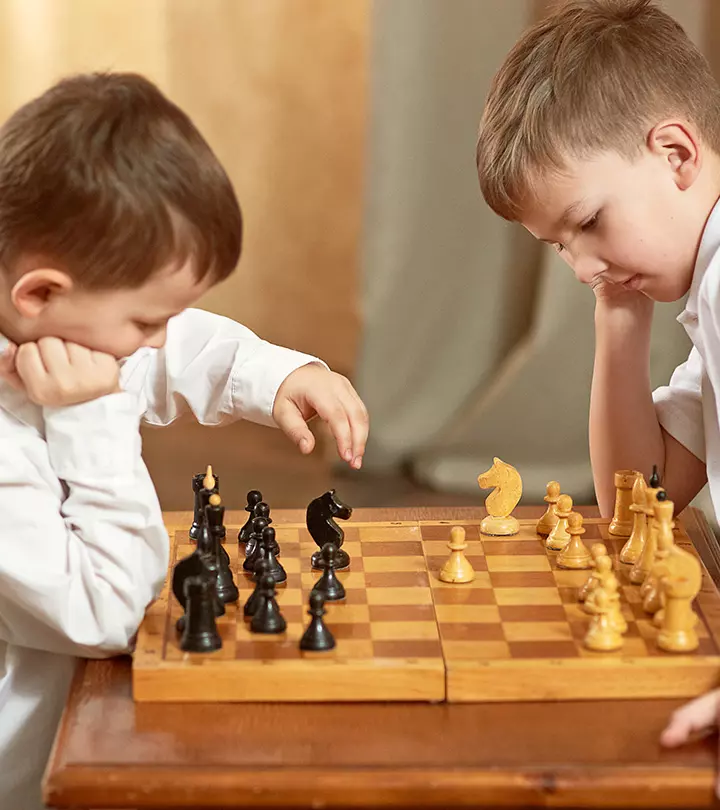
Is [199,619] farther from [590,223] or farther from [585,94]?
[585,94]

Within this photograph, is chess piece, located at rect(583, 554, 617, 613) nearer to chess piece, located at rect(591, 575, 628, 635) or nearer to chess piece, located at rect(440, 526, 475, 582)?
chess piece, located at rect(591, 575, 628, 635)

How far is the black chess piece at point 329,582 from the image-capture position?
1.13 meters

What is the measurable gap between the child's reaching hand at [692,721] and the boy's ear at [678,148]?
637 mm

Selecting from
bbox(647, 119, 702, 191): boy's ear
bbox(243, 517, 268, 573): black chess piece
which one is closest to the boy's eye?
bbox(647, 119, 702, 191): boy's ear

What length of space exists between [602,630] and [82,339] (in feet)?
1.80

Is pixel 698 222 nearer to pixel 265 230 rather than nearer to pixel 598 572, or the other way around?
pixel 598 572

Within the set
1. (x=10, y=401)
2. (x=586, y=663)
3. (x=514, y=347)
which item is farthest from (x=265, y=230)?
(x=586, y=663)

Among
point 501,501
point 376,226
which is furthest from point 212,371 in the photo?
point 376,226

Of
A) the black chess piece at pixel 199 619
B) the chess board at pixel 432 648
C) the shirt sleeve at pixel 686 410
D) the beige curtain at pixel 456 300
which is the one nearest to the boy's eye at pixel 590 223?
the shirt sleeve at pixel 686 410

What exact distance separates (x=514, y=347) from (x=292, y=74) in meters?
0.99

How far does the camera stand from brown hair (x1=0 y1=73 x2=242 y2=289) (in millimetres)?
1038

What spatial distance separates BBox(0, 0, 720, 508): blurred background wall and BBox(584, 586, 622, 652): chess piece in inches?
81.9

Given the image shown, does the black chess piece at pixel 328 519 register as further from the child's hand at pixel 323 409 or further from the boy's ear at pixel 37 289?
the boy's ear at pixel 37 289

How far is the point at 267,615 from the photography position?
42.0 inches
